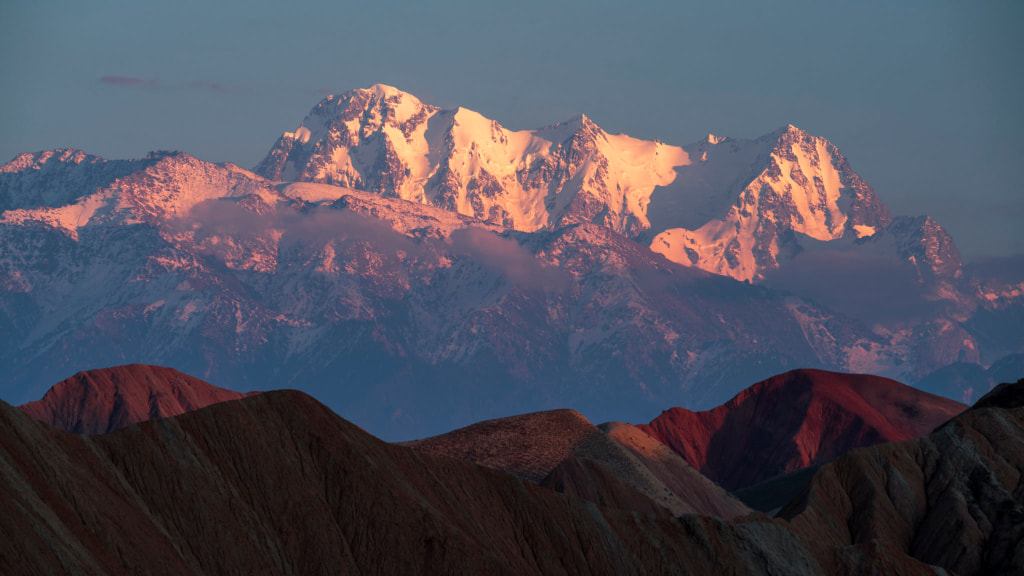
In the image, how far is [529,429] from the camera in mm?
149000

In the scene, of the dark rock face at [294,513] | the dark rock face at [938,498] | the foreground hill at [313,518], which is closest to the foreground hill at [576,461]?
the dark rock face at [938,498]

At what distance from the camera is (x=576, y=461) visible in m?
130

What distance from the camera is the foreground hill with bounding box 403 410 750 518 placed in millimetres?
128875

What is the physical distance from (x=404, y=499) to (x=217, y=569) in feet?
42.8

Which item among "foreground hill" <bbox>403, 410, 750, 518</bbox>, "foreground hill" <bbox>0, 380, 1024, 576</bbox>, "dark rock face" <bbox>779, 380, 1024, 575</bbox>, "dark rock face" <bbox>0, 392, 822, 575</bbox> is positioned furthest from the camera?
"foreground hill" <bbox>403, 410, 750, 518</bbox>

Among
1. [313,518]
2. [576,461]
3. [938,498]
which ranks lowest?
[938,498]

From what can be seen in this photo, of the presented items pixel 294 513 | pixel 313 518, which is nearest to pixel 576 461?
pixel 313 518

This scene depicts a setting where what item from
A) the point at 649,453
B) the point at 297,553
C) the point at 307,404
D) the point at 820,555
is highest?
the point at 307,404

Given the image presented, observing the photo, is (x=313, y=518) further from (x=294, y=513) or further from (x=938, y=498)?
(x=938, y=498)

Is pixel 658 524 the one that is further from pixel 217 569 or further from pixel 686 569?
pixel 217 569

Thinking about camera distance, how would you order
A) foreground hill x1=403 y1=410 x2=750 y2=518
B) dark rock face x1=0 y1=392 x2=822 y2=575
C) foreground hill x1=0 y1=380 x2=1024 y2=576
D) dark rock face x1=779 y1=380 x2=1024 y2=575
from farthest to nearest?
foreground hill x1=403 y1=410 x2=750 y2=518, dark rock face x1=779 y1=380 x2=1024 y2=575, foreground hill x1=0 y1=380 x2=1024 y2=576, dark rock face x1=0 y1=392 x2=822 y2=575

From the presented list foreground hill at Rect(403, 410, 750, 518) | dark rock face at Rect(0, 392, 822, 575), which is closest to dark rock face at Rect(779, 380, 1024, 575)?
dark rock face at Rect(0, 392, 822, 575)

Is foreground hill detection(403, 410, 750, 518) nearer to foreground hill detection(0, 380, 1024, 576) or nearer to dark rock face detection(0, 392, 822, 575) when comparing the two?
foreground hill detection(0, 380, 1024, 576)

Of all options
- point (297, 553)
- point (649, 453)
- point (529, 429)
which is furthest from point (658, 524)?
point (649, 453)
